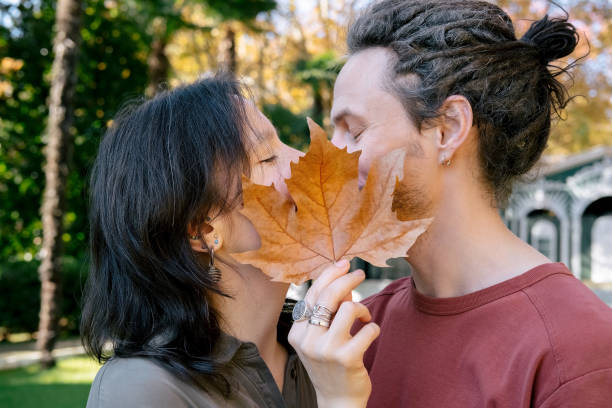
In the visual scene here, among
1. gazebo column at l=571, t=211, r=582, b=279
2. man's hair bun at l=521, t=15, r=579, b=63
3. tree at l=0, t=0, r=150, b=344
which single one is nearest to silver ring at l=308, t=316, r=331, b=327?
man's hair bun at l=521, t=15, r=579, b=63

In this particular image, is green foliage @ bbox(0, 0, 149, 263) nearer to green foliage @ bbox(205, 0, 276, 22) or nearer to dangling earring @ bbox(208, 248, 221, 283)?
green foliage @ bbox(205, 0, 276, 22)

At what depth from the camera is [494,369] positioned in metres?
1.56

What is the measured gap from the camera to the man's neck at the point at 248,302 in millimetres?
1819

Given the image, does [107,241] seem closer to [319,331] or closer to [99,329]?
[99,329]

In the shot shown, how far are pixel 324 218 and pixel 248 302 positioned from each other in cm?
50

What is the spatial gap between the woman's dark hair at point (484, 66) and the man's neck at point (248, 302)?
773 mm

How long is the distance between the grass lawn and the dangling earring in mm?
4555

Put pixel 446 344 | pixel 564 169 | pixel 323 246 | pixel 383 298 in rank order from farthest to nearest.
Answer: pixel 564 169 → pixel 383 298 → pixel 446 344 → pixel 323 246

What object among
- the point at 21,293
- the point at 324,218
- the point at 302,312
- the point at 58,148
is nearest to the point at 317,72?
the point at 58,148

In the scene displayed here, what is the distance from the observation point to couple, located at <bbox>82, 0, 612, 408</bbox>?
146 cm

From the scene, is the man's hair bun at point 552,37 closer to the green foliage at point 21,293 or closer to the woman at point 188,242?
the woman at point 188,242

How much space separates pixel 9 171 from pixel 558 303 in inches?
443

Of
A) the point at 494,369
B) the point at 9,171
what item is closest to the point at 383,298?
the point at 494,369

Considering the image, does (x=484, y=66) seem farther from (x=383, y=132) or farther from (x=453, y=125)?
(x=383, y=132)
